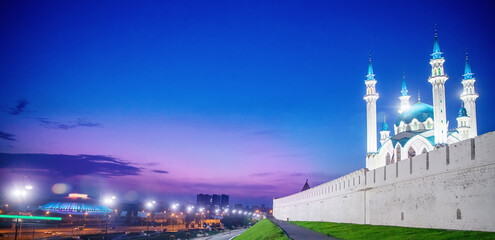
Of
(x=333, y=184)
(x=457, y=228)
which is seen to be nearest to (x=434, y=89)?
(x=333, y=184)

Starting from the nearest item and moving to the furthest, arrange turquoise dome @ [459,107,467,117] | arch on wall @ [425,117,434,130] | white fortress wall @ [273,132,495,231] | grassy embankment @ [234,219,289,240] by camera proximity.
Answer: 1. white fortress wall @ [273,132,495,231]
2. grassy embankment @ [234,219,289,240]
3. turquoise dome @ [459,107,467,117]
4. arch on wall @ [425,117,434,130]

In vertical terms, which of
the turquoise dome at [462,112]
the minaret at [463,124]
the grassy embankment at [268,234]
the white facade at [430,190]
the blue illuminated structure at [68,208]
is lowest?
the blue illuminated structure at [68,208]

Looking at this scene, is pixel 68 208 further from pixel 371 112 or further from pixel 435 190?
pixel 435 190

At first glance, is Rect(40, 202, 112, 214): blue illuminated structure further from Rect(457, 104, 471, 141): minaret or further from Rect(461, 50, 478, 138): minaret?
Rect(461, 50, 478, 138): minaret

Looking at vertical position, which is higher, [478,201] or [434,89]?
[434,89]

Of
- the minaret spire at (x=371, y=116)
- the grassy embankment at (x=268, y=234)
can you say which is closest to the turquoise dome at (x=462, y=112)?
the minaret spire at (x=371, y=116)

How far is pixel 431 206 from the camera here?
14180mm

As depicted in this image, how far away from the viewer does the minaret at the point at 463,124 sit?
4475 centimetres

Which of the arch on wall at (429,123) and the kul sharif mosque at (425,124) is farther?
the arch on wall at (429,123)

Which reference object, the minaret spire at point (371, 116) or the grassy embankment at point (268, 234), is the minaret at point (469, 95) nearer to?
the minaret spire at point (371, 116)

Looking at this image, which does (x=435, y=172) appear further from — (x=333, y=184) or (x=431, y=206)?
(x=333, y=184)

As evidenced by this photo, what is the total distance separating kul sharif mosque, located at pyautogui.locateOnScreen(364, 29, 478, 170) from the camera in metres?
40.7

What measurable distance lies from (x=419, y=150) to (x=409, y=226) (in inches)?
1253

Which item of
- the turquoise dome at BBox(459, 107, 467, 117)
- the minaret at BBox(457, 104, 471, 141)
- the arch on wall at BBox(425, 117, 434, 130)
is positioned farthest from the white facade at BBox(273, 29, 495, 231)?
the arch on wall at BBox(425, 117, 434, 130)
